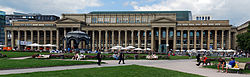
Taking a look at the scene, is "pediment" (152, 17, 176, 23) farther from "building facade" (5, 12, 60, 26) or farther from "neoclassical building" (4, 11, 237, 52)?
"building facade" (5, 12, 60, 26)

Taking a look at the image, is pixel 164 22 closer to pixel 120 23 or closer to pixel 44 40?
pixel 120 23

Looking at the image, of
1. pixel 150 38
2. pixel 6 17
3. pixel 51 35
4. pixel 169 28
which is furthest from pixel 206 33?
pixel 6 17

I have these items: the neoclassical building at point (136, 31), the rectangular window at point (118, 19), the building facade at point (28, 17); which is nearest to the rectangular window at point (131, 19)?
the neoclassical building at point (136, 31)

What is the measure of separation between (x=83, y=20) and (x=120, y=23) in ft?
57.4

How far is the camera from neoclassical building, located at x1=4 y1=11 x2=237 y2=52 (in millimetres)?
103750

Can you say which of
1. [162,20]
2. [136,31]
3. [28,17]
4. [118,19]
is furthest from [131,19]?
[28,17]

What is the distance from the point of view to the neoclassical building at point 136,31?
103750 mm

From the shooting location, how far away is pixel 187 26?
4107 inches

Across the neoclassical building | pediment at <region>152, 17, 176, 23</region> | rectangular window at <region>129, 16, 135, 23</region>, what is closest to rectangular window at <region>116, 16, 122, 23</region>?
the neoclassical building

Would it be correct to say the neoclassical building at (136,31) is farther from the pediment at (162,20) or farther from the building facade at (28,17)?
the building facade at (28,17)

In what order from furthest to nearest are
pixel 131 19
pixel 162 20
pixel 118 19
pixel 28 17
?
pixel 28 17 < pixel 118 19 < pixel 131 19 < pixel 162 20

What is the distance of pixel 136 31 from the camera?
112 m

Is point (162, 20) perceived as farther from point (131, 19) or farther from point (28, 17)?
point (28, 17)

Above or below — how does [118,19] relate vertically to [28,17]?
below
